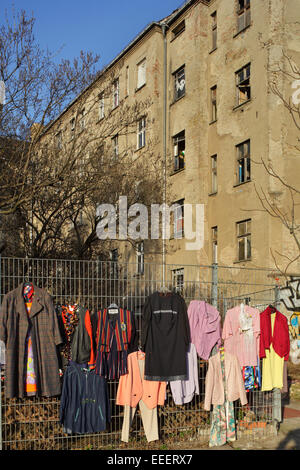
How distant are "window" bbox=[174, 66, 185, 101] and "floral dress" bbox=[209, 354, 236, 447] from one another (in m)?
18.2

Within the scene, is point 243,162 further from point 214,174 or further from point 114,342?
point 114,342

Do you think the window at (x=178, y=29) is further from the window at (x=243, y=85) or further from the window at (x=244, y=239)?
the window at (x=244, y=239)

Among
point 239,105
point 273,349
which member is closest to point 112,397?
point 273,349

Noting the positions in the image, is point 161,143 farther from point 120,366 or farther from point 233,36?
point 120,366

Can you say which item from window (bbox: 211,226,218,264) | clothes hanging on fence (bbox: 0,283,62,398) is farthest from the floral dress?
window (bbox: 211,226,218,264)

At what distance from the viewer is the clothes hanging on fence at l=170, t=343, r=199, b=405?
7121 millimetres

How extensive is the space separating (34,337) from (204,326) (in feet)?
8.26

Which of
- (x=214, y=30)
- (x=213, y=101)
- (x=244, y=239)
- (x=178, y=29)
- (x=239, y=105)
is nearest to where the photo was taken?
(x=244, y=239)

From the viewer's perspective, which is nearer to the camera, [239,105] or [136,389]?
[136,389]

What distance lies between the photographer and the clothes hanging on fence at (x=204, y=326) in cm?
740

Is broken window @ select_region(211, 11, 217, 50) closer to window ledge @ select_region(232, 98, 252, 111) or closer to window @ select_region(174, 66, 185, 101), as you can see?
window @ select_region(174, 66, 185, 101)

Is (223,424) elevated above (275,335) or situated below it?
below

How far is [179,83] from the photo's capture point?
2367 centimetres

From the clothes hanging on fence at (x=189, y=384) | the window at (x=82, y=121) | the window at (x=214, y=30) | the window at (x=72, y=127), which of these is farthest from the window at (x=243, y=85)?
the clothes hanging on fence at (x=189, y=384)
